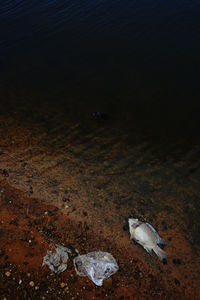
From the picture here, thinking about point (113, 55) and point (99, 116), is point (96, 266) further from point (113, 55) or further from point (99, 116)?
point (113, 55)

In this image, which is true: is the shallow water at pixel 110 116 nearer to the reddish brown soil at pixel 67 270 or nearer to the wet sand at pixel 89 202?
the wet sand at pixel 89 202

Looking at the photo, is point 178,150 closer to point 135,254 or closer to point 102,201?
point 102,201

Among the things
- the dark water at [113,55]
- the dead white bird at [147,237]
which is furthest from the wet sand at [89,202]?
the dark water at [113,55]

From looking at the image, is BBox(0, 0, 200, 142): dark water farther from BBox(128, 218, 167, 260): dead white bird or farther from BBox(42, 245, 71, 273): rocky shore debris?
BBox(42, 245, 71, 273): rocky shore debris

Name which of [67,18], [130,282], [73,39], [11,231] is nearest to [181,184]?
[130,282]

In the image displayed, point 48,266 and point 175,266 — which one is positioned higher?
point 48,266

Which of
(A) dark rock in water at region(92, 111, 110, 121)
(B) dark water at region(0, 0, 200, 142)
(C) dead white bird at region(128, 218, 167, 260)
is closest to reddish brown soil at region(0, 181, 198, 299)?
(C) dead white bird at region(128, 218, 167, 260)

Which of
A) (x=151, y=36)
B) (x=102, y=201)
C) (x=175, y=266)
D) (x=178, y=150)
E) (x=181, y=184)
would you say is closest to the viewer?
(x=175, y=266)
